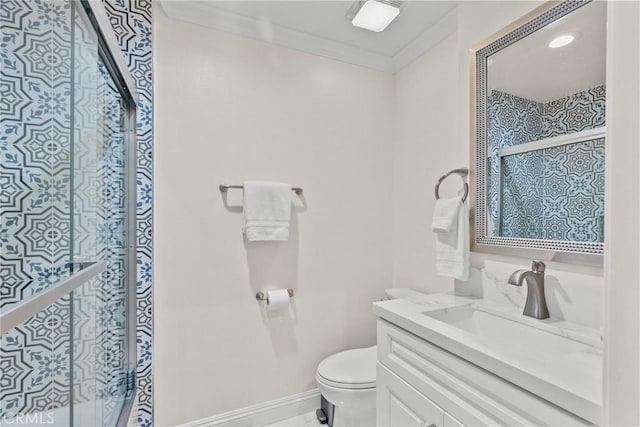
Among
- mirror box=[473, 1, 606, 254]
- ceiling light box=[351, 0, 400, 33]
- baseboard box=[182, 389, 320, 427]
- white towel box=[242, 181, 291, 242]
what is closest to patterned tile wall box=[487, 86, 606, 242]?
mirror box=[473, 1, 606, 254]

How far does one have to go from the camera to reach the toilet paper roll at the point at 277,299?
1.76 meters

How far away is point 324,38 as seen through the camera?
6.33 feet

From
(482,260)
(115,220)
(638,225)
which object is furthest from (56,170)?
(482,260)

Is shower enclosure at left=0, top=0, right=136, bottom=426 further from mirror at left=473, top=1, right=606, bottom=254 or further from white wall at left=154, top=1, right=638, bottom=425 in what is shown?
mirror at left=473, top=1, right=606, bottom=254

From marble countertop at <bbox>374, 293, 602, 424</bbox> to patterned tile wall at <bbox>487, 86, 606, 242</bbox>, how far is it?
301 millimetres

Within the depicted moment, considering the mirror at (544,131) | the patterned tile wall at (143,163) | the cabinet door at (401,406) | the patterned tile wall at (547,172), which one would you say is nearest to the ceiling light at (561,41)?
the mirror at (544,131)

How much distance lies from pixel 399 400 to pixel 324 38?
1914 mm

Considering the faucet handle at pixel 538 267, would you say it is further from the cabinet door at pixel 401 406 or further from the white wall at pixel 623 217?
the white wall at pixel 623 217

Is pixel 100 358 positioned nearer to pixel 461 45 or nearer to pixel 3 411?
pixel 3 411

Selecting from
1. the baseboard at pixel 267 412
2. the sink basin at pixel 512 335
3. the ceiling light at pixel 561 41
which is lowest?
the baseboard at pixel 267 412

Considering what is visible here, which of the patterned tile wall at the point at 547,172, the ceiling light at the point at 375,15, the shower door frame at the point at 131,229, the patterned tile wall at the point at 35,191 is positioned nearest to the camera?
the patterned tile wall at the point at 35,191

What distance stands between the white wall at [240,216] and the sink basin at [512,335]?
89cm

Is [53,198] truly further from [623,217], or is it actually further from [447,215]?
[447,215]

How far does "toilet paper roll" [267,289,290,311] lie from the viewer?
1756 millimetres
